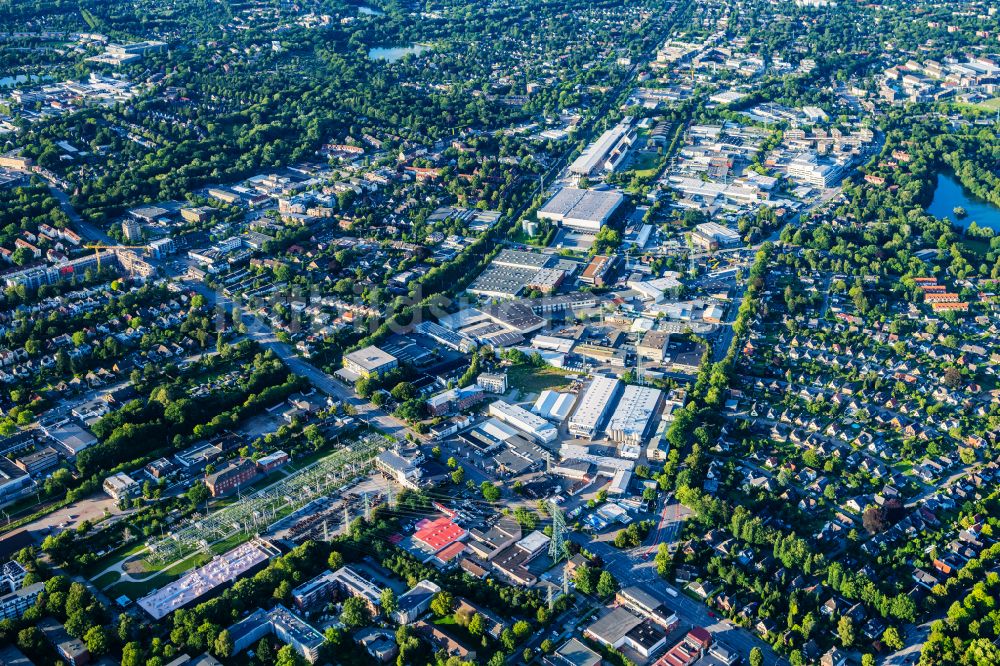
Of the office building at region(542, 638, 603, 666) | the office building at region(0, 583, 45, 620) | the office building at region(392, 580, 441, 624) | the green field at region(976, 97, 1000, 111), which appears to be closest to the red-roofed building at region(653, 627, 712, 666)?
the office building at region(542, 638, 603, 666)

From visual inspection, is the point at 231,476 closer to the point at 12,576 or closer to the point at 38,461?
the point at 38,461

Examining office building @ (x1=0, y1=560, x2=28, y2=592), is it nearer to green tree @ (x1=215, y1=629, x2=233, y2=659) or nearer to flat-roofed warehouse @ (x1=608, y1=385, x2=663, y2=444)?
green tree @ (x1=215, y1=629, x2=233, y2=659)

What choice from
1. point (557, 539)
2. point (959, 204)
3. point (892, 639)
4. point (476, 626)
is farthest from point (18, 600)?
point (959, 204)

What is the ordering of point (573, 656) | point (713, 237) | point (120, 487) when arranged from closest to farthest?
point (573, 656) → point (120, 487) → point (713, 237)

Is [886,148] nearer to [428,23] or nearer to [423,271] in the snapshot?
[423,271]

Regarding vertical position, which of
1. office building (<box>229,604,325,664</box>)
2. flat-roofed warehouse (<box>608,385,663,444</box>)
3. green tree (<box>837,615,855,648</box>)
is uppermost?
green tree (<box>837,615,855,648</box>)

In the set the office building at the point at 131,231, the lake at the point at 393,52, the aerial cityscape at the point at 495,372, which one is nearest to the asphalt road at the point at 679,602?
the aerial cityscape at the point at 495,372

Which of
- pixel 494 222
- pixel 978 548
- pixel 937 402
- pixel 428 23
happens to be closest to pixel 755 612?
pixel 978 548
